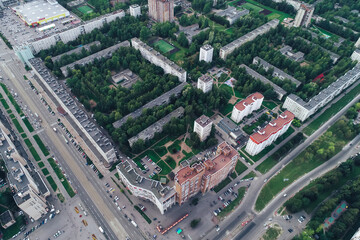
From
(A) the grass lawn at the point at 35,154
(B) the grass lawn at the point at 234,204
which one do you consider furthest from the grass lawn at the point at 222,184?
(A) the grass lawn at the point at 35,154

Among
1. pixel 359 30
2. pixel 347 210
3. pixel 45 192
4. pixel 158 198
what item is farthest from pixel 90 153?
pixel 359 30

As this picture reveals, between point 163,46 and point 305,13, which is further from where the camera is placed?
point 305,13

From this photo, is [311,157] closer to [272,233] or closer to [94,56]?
[272,233]

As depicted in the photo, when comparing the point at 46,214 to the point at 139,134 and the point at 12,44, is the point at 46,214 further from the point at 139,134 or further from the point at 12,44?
the point at 12,44

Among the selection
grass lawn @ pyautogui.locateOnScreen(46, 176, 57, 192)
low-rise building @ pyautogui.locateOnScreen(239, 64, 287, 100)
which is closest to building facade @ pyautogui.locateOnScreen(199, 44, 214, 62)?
low-rise building @ pyautogui.locateOnScreen(239, 64, 287, 100)

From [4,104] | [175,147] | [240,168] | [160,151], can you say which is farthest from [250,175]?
[4,104]

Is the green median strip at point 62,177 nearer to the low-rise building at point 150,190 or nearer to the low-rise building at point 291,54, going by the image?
the low-rise building at point 150,190
